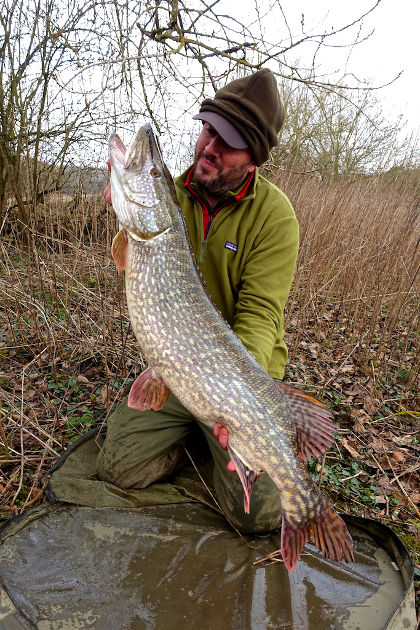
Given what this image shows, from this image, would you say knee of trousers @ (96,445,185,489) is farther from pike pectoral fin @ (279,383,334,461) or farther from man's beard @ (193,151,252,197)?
man's beard @ (193,151,252,197)

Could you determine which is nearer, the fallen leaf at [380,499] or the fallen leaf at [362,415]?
the fallen leaf at [380,499]

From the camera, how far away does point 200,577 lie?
1.57 m

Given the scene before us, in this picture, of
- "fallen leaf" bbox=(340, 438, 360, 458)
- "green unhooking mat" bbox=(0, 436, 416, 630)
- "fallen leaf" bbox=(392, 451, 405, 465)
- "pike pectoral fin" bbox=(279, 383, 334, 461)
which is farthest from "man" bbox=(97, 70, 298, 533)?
"fallen leaf" bbox=(392, 451, 405, 465)

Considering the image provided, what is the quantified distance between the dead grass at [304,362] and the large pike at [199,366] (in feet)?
1.94

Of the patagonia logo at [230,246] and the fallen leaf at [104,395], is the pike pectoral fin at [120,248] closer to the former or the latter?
the patagonia logo at [230,246]

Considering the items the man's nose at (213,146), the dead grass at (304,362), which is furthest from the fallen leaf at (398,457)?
the man's nose at (213,146)

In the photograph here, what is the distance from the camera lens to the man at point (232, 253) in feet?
6.50

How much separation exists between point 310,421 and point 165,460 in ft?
3.03

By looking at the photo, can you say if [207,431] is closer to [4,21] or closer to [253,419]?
[253,419]

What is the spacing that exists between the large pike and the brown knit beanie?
0.58m

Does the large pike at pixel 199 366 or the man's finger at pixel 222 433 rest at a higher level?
the large pike at pixel 199 366

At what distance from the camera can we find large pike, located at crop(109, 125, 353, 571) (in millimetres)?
1467

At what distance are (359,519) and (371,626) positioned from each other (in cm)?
49

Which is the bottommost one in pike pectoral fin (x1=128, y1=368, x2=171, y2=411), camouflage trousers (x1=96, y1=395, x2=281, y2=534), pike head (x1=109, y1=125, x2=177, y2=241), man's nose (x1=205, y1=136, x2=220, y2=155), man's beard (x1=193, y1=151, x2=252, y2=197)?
camouflage trousers (x1=96, y1=395, x2=281, y2=534)
